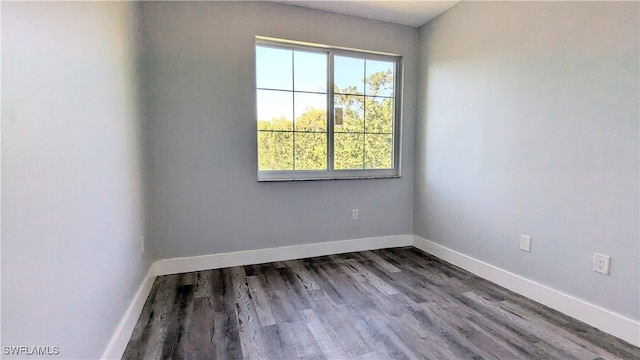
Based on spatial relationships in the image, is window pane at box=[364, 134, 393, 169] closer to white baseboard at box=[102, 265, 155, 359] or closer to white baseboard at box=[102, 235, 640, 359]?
white baseboard at box=[102, 235, 640, 359]

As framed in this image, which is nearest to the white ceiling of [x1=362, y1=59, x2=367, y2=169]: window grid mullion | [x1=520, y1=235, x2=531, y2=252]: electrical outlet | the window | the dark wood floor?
the window

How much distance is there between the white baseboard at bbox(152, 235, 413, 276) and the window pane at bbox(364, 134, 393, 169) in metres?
0.81

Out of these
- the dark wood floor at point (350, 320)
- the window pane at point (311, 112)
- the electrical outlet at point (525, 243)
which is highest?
the window pane at point (311, 112)

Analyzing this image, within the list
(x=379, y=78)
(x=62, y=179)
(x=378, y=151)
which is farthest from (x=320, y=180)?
(x=62, y=179)

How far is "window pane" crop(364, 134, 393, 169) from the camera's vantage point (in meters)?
3.30

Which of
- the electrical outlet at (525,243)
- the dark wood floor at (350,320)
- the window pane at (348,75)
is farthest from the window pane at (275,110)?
the electrical outlet at (525,243)

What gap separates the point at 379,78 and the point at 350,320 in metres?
2.46

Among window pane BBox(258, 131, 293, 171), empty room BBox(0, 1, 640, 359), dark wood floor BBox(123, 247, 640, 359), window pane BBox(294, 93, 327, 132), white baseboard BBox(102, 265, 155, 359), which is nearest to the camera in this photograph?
empty room BBox(0, 1, 640, 359)

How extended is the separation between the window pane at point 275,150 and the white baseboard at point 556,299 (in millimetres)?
1816

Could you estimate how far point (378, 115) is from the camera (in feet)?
10.8

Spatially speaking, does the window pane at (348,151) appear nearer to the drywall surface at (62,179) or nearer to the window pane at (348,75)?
the window pane at (348,75)

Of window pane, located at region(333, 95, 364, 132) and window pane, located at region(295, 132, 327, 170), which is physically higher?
window pane, located at region(333, 95, 364, 132)

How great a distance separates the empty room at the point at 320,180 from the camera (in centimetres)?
103

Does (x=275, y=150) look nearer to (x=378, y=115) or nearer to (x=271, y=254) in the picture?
(x=271, y=254)
